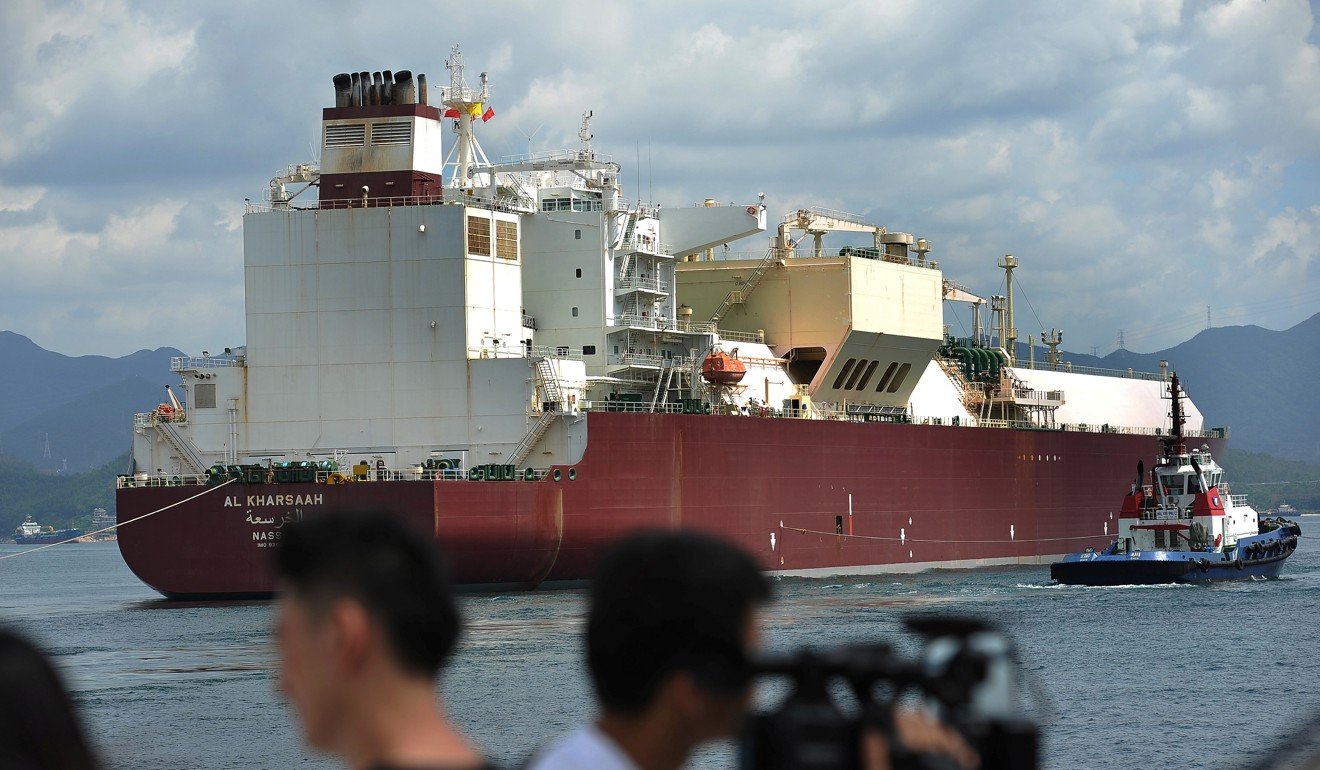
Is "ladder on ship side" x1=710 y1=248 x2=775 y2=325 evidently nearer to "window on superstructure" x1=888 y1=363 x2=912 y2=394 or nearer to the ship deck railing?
"window on superstructure" x1=888 y1=363 x2=912 y2=394

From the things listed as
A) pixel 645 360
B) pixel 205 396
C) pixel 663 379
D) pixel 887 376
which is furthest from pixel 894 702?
pixel 887 376

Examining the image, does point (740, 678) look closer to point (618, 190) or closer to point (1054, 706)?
point (1054, 706)

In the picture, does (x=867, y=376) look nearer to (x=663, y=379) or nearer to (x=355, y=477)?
(x=663, y=379)

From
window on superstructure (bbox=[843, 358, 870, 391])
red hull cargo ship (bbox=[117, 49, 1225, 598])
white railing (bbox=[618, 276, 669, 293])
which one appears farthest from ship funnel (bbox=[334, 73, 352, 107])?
window on superstructure (bbox=[843, 358, 870, 391])

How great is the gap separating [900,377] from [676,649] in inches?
2073

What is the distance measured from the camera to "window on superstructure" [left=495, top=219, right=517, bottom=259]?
138 feet

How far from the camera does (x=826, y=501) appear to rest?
160ft

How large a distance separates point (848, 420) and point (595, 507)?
38.5ft

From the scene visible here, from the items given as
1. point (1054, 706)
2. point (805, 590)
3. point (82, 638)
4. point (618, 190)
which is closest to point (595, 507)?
point (805, 590)

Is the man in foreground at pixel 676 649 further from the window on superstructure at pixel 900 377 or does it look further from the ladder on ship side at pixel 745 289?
the window on superstructure at pixel 900 377

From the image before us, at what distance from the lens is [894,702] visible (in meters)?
3.31

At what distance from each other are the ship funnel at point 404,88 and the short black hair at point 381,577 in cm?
3959

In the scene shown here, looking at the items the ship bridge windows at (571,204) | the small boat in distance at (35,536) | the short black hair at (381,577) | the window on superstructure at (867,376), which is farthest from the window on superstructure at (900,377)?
the small boat in distance at (35,536)

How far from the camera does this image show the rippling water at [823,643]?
21.3m
